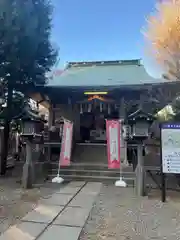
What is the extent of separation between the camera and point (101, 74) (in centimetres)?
1277

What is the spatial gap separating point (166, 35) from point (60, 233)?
1181 cm

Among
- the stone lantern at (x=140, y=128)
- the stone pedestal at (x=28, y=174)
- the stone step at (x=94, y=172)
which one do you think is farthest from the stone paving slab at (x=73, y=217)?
the stone step at (x=94, y=172)

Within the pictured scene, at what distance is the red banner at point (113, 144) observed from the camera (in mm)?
7512

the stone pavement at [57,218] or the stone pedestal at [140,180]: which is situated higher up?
the stone pedestal at [140,180]

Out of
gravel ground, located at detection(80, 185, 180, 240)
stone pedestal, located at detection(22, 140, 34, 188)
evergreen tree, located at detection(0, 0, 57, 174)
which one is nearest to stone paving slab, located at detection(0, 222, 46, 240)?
gravel ground, located at detection(80, 185, 180, 240)

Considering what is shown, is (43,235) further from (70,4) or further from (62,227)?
(70,4)

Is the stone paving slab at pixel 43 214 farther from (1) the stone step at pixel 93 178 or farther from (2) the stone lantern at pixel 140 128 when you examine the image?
(1) the stone step at pixel 93 178

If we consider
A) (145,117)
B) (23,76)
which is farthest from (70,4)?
(145,117)

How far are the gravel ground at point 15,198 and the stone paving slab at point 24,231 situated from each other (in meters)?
0.17

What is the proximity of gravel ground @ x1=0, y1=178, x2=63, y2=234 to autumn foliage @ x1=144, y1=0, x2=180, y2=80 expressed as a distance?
8824mm

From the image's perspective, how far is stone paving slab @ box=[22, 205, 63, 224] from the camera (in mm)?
4105

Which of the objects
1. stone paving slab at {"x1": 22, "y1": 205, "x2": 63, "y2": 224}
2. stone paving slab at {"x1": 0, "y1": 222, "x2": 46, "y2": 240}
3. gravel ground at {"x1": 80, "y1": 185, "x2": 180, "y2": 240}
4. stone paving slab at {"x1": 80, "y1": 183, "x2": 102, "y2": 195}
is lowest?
gravel ground at {"x1": 80, "y1": 185, "x2": 180, "y2": 240}

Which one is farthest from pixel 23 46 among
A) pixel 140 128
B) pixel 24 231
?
pixel 24 231

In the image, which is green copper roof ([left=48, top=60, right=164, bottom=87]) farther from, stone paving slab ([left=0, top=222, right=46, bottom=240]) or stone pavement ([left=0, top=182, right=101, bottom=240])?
stone paving slab ([left=0, top=222, right=46, bottom=240])
